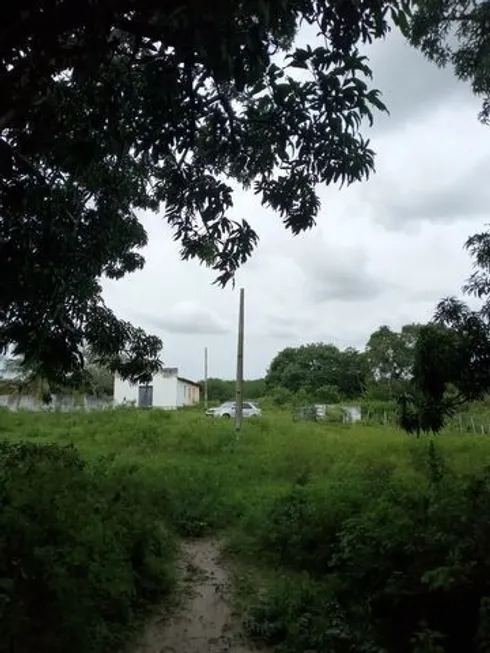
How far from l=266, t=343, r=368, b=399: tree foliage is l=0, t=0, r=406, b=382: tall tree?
2974 centimetres

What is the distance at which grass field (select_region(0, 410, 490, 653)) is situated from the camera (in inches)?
145

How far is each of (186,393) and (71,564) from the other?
120 feet

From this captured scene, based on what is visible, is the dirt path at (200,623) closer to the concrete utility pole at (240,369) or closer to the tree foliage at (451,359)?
the tree foliage at (451,359)

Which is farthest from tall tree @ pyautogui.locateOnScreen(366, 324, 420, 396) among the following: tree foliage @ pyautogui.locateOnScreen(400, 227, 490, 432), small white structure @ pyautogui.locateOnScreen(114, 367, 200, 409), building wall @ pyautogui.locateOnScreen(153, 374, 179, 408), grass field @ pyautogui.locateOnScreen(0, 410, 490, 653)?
tree foliage @ pyautogui.locateOnScreen(400, 227, 490, 432)

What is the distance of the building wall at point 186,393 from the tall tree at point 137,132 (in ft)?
102

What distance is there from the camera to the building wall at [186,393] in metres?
37.3

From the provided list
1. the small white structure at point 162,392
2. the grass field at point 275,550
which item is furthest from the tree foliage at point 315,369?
the grass field at point 275,550

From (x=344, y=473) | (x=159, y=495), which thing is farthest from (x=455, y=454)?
(x=159, y=495)

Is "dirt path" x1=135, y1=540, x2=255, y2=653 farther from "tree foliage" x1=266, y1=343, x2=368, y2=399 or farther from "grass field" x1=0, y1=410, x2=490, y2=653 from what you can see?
"tree foliage" x1=266, y1=343, x2=368, y2=399

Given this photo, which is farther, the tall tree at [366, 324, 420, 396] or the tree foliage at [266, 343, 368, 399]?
the tree foliage at [266, 343, 368, 399]

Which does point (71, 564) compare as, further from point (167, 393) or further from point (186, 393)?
point (186, 393)

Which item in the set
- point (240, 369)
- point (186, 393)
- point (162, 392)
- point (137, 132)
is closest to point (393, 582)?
point (137, 132)

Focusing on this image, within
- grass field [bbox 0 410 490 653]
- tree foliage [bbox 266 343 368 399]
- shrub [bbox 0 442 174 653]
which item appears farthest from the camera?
tree foliage [bbox 266 343 368 399]

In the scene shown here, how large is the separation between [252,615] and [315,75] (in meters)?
3.61
